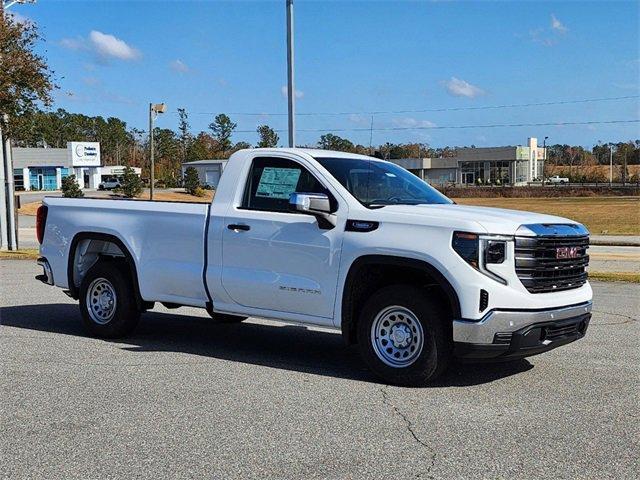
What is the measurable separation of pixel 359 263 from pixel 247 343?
2.27 metres

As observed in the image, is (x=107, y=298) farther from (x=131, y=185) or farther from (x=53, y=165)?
(x=53, y=165)

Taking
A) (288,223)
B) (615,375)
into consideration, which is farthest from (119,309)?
(615,375)

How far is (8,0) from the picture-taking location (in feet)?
65.8

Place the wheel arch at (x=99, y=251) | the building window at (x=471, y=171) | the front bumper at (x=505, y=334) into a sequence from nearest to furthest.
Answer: the front bumper at (x=505, y=334), the wheel arch at (x=99, y=251), the building window at (x=471, y=171)

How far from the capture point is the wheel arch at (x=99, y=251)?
837 centimetres

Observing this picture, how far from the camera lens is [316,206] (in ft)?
22.1

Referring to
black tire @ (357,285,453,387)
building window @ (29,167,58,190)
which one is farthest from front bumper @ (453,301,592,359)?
building window @ (29,167,58,190)

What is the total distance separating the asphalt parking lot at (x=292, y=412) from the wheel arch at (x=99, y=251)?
1.92ft

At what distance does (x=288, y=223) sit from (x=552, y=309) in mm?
2409

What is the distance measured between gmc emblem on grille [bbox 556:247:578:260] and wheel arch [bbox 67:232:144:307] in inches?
169

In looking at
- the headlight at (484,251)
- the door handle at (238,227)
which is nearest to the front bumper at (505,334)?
the headlight at (484,251)

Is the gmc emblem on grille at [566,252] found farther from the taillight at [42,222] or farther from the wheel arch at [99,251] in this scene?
the taillight at [42,222]

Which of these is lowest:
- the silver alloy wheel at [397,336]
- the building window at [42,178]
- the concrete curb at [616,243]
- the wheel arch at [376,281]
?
the concrete curb at [616,243]

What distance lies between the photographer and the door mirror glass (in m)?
6.64
